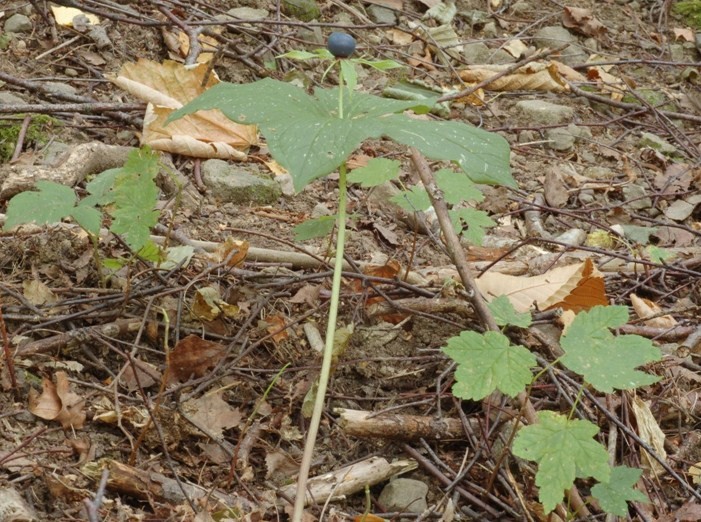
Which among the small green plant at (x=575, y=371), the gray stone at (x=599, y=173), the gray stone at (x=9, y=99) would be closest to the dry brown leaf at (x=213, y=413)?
the small green plant at (x=575, y=371)

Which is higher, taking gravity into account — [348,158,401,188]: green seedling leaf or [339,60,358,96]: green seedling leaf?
[339,60,358,96]: green seedling leaf

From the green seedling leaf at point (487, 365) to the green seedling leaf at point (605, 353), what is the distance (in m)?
0.10

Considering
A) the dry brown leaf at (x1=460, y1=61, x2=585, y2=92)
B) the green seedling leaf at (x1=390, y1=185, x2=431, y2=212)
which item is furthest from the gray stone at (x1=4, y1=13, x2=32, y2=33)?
the dry brown leaf at (x1=460, y1=61, x2=585, y2=92)

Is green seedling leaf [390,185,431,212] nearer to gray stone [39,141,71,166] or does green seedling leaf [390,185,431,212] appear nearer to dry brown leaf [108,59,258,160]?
dry brown leaf [108,59,258,160]

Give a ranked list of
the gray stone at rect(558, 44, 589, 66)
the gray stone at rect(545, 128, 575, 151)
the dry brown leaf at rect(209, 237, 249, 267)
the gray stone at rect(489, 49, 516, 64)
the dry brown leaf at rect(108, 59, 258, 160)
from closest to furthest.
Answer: the dry brown leaf at rect(209, 237, 249, 267) < the dry brown leaf at rect(108, 59, 258, 160) < the gray stone at rect(545, 128, 575, 151) < the gray stone at rect(489, 49, 516, 64) < the gray stone at rect(558, 44, 589, 66)

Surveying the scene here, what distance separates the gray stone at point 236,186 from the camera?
339cm

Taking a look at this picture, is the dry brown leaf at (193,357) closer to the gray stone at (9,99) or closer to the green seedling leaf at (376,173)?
the green seedling leaf at (376,173)

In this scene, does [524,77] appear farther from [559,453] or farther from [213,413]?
[559,453]

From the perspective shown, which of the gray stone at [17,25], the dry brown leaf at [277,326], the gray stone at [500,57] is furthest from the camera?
the gray stone at [500,57]

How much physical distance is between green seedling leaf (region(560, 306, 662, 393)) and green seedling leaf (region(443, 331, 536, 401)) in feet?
0.33

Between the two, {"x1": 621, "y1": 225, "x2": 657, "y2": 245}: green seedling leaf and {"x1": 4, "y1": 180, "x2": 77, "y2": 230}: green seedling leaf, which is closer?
{"x1": 4, "y1": 180, "x2": 77, "y2": 230}: green seedling leaf

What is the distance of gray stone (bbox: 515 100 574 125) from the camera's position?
15.8 ft

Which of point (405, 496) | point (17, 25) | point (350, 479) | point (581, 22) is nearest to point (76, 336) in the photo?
point (350, 479)

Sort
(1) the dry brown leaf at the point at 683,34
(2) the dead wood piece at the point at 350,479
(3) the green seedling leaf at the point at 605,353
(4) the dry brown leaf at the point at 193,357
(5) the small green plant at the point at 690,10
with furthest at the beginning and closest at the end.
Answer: (5) the small green plant at the point at 690,10 → (1) the dry brown leaf at the point at 683,34 → (4) the dry brown leaf at the point at 193,357 → (2) the dead wood piece at the point at 350,479 → (3) the green seedling leaf at the point at 605,353
